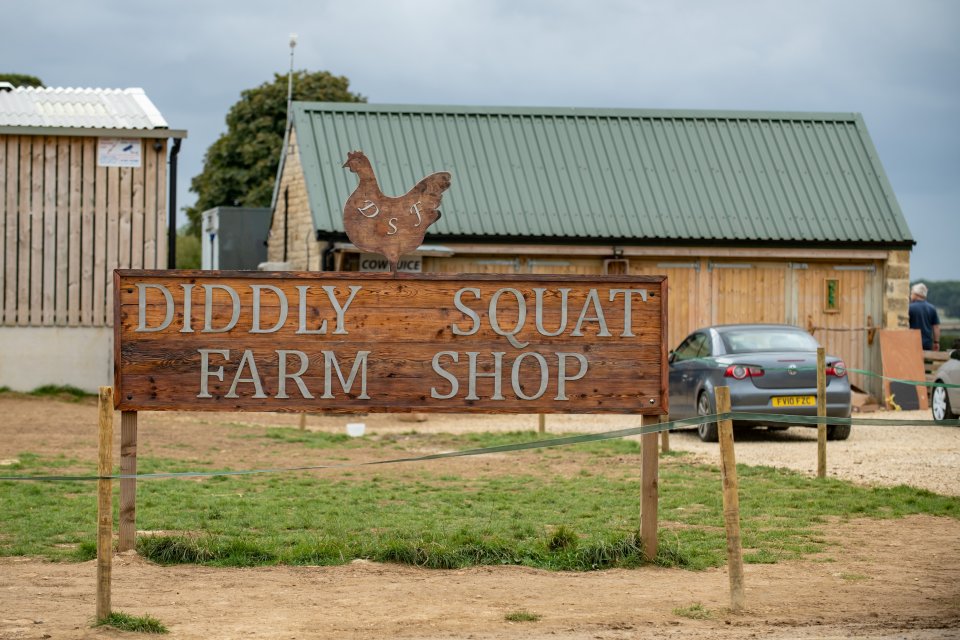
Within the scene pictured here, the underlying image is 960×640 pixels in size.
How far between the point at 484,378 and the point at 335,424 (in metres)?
13.0

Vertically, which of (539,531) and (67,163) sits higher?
(67,163)

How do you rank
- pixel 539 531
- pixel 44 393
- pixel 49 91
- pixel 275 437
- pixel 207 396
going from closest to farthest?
pixel 207 396 → pixel 539 531 → pixel 275 437 → pixel 44 393 → pixel 49 91

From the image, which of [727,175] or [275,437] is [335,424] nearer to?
[275,437]

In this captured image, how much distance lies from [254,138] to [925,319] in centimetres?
3135

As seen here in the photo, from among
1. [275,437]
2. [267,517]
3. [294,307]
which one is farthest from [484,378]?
[275,437]

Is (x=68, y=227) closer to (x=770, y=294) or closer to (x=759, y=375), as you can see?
(x=759, y=375)

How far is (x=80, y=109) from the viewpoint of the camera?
76.1ft

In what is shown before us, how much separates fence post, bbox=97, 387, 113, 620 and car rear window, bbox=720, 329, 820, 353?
12039 mm

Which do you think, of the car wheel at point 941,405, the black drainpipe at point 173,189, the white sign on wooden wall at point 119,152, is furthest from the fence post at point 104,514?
the white sign on wooden wall at point 119,152

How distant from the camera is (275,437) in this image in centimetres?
1806

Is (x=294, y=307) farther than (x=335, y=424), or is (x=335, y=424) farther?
(x=335, y=424)

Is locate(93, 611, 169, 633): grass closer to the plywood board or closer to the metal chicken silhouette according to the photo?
the metal chicken silhouette

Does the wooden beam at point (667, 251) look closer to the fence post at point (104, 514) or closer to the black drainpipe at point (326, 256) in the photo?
the black drainpipe at point (326, 256)

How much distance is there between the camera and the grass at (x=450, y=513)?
940 centimetres
